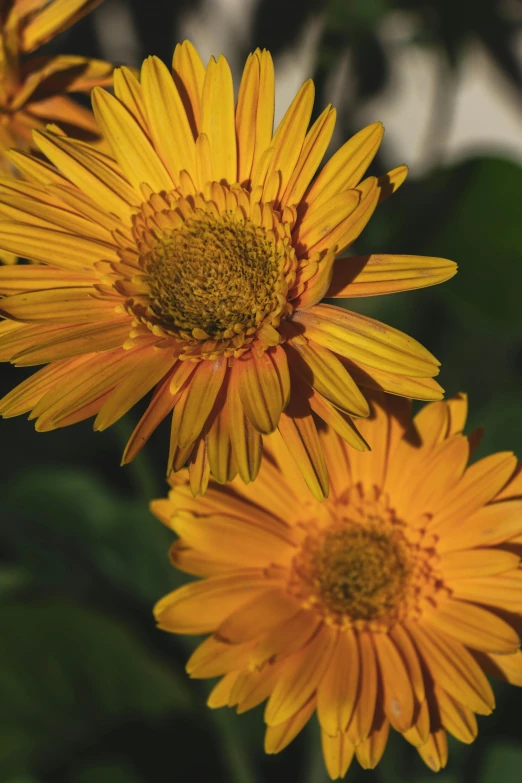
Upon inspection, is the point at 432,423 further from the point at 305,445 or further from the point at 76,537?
the point at 76,537

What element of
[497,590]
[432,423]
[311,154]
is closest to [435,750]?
[497,590]

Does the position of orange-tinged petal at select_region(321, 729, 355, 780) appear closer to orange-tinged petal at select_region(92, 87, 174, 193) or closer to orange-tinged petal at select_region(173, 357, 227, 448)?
orange-tinged petal at select_region(173, 357, 227, 448)

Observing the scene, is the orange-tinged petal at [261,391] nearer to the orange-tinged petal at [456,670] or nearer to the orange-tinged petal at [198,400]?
the orange-tinged petal at [198,400]

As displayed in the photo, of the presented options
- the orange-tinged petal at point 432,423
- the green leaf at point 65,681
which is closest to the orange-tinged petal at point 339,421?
the orange-tinged petal at point 432,423

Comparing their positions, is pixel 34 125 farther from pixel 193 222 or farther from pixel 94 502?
pixel 94 502

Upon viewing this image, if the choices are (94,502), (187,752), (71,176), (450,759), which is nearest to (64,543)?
(94,502)
